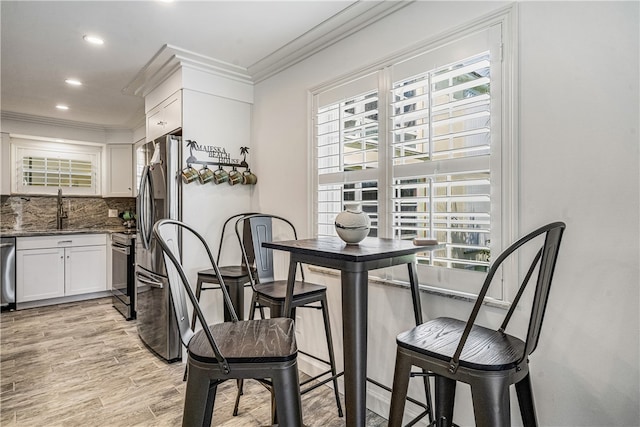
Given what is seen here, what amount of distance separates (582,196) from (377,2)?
153 centimetres

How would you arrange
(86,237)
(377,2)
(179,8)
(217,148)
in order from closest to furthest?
(377,2)
(179,8)
(217,148)
(86,237)

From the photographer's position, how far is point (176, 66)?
117 inches

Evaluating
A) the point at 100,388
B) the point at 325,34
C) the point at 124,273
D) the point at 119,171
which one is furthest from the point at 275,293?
the point at 119,171

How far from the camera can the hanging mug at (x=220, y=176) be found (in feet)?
9.98

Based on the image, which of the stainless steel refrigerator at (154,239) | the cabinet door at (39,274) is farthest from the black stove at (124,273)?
the stainless steel refrigerator at (154,239)

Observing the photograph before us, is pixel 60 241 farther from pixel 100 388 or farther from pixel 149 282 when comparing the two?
pixel 100 388

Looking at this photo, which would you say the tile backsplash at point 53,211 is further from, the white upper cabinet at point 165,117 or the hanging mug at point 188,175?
the hanging mug at point 188,175

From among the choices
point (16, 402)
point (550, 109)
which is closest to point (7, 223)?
point (16, 402)

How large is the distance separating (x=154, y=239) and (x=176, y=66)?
149 cm

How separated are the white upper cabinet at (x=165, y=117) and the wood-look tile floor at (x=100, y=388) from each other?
6.59ft

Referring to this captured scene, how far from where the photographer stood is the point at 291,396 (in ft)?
3.69

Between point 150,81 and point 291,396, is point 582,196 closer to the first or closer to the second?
point 291,396

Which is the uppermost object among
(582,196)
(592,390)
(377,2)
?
(377,2)

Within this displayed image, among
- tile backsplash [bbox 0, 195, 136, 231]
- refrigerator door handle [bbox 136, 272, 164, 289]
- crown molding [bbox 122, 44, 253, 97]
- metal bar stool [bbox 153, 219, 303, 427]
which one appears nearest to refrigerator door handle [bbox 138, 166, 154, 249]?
Answer: refrigerator door handle [bbox 136, 272, 164, 289]
